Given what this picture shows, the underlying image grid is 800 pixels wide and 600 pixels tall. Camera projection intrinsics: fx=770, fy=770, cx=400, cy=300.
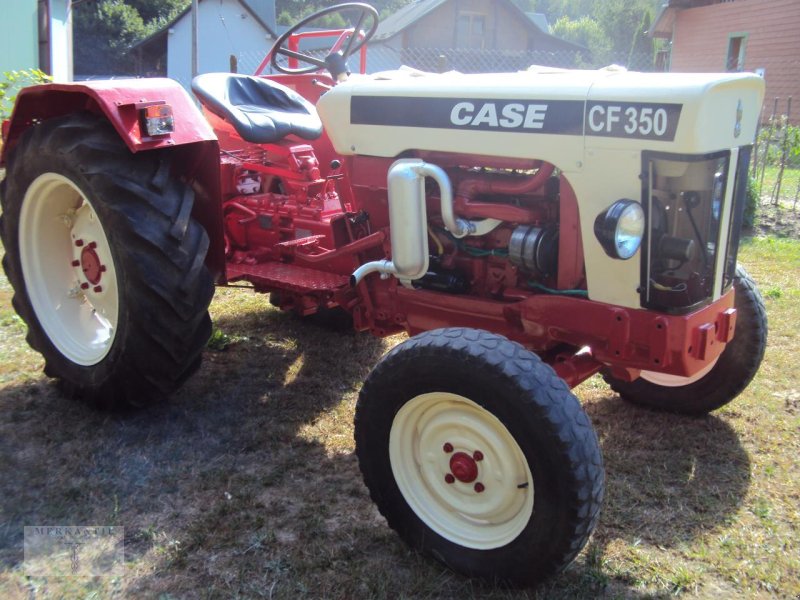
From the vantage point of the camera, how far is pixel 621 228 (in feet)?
7.34

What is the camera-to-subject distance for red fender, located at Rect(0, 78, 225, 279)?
296 centimetres

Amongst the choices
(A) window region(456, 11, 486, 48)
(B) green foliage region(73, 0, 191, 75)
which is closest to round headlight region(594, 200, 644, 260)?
(A) window region(456, 11, 486, 48)

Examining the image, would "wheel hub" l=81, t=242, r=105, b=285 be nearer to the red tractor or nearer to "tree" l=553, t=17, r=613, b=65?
the red tractor

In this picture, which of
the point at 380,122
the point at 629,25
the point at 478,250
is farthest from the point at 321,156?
the point at 629,25

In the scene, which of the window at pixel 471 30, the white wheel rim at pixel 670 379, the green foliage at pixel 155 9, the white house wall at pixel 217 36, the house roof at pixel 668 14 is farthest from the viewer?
the green foliage at pixel 155 9

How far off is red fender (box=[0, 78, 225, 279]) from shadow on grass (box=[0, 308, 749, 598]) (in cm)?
71

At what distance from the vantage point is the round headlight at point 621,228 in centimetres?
220

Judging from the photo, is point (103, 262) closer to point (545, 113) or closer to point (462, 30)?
point (545, 113)

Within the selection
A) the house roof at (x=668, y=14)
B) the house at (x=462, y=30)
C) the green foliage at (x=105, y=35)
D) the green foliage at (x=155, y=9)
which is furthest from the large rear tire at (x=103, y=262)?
the green foliage at (x=155, y=9)

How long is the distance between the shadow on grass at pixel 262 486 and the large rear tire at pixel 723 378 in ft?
0.24

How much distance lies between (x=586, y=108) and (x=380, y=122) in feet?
2.66

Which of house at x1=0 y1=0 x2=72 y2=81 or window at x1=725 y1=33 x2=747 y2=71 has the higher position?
window at x1=725 y1=33 x2=747 y2=71

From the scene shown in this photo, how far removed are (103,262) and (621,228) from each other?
224cm

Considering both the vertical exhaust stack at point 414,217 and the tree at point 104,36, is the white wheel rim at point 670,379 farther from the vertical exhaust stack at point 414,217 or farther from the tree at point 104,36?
the tree at point 104,36
